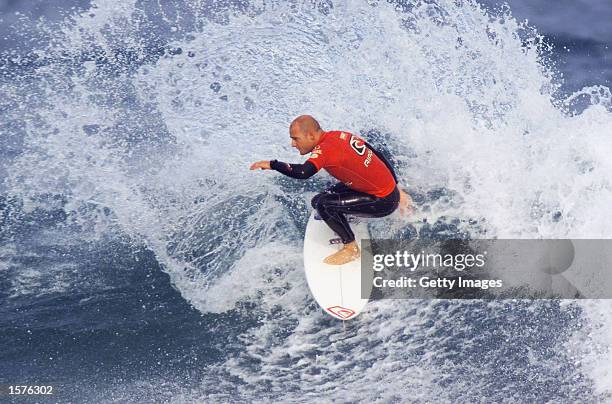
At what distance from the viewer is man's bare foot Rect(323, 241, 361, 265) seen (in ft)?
25.4

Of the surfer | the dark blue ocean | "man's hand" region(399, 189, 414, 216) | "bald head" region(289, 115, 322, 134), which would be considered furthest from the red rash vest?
the dark blue ocean

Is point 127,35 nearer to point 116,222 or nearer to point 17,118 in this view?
point 17,118

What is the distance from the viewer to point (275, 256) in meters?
8.23

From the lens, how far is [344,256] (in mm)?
Answer: 7766

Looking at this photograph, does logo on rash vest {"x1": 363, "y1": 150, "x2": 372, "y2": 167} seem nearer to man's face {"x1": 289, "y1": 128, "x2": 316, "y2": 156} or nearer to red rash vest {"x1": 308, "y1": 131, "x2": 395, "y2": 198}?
red rash vest {"x1": 308, "y1": 131, "x2": 395, "y2": 198}

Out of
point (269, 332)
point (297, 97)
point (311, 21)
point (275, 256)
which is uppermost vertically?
point (311, 21)

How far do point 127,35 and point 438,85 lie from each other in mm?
5169

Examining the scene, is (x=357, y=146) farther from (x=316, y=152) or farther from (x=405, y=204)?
(x=405, y=204)

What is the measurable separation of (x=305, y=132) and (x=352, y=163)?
2.01 ft

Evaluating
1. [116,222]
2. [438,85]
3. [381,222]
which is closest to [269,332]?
[381,222]

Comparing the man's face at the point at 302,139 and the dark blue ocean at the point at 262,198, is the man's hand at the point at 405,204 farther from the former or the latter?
the man's face at the point at 302,139

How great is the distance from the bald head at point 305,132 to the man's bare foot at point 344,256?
5.08 ft

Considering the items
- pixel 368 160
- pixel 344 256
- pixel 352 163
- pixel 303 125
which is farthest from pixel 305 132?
pixel 344 256

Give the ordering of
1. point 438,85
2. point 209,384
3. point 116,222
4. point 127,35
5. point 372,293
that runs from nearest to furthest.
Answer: point 209,384
point 372,293
point 116,222
point 438,85
point 127,35
